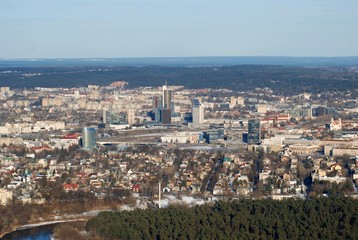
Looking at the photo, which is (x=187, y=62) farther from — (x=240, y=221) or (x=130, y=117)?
(x=240, y=221)

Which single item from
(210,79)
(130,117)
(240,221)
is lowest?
(210,79)

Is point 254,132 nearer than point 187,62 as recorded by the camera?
Yes

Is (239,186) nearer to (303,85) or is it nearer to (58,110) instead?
(58,110)

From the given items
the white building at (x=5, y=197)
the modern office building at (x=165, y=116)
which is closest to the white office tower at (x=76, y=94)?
the modern office building at (x=165, y=116)

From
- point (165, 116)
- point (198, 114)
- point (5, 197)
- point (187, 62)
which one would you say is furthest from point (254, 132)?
point (187, 62)

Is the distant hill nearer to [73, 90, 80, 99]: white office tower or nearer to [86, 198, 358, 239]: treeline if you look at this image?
[73, 90, 80, 99]: white office tower

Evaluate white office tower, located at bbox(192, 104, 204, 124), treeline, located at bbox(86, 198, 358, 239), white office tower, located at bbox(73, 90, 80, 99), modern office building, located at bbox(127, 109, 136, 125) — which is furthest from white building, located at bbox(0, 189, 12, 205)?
white office tower, located at bbox(73, 90, 80, 99)
